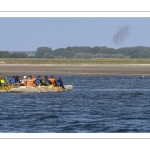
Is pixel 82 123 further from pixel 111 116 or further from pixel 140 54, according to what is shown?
pixel 140 54

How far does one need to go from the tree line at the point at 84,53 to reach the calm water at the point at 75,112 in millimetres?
89880

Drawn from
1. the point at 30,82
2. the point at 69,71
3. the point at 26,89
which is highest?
the point at 30,82

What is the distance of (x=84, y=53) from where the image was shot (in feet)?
493

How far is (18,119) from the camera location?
31531mm

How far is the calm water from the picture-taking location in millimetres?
28438

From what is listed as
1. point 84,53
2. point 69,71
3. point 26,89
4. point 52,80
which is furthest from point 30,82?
point 84,53

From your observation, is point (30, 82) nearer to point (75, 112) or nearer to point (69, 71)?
point (75, 112)

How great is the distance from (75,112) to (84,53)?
378ft

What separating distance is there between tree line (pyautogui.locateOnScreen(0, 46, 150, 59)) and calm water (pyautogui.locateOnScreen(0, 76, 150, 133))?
89.9 m

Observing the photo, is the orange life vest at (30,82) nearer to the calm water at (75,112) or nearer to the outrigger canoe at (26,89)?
the outrigger canoe at (26,89)

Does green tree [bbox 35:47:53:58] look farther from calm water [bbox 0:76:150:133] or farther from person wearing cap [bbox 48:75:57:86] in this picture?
person wearing cap [bbox 48:75:57:86]

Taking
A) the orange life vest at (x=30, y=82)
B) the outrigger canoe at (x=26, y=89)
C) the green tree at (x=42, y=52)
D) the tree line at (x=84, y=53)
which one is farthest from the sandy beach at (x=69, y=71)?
the green tree at (x=42, y=52)

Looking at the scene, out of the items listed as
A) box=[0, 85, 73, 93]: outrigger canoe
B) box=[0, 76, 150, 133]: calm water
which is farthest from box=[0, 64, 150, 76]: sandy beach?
box=[0, 76, 150, 133]: calm water
